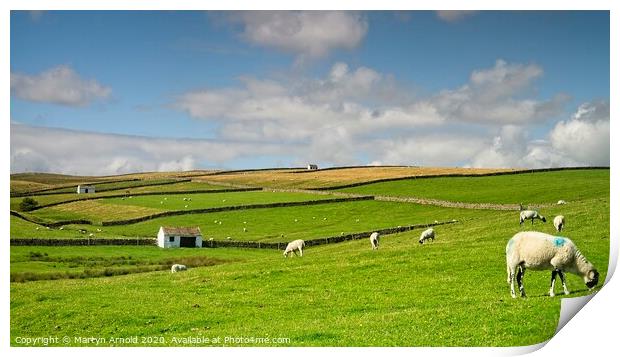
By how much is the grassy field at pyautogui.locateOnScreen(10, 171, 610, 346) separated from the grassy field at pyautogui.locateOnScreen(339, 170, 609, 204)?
11.3 metres

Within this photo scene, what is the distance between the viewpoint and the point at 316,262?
34188 millimetres

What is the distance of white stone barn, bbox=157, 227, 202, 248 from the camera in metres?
49.9

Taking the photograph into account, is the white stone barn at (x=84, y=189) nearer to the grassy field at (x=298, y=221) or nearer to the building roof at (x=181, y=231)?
the grassy field at (x=298, y=221)

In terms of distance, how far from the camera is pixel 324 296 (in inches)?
975

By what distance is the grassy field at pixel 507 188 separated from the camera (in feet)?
173

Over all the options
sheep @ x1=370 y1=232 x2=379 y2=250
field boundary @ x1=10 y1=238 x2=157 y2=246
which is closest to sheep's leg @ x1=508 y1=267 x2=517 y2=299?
sheep @ x1=370 y1=232 x2=379 y2=250

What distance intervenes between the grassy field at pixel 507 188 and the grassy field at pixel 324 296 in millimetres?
11278

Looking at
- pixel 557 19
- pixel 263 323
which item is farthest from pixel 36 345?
pixel 557 19

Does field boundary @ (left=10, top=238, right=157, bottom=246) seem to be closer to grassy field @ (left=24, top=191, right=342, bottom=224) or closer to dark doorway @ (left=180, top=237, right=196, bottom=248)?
dark doorway @ (left=180, top=237, right=196, bottom=248)

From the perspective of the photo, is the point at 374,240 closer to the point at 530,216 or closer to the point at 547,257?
the point at 530,216

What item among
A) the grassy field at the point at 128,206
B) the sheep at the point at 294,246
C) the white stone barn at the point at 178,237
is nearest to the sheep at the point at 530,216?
the sheep at the point at 294,246

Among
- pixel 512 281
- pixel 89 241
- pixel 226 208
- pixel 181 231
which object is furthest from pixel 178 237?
pixel 512 281

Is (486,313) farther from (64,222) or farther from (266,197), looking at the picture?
(266,197)

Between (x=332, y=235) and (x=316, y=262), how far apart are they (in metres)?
21.0
